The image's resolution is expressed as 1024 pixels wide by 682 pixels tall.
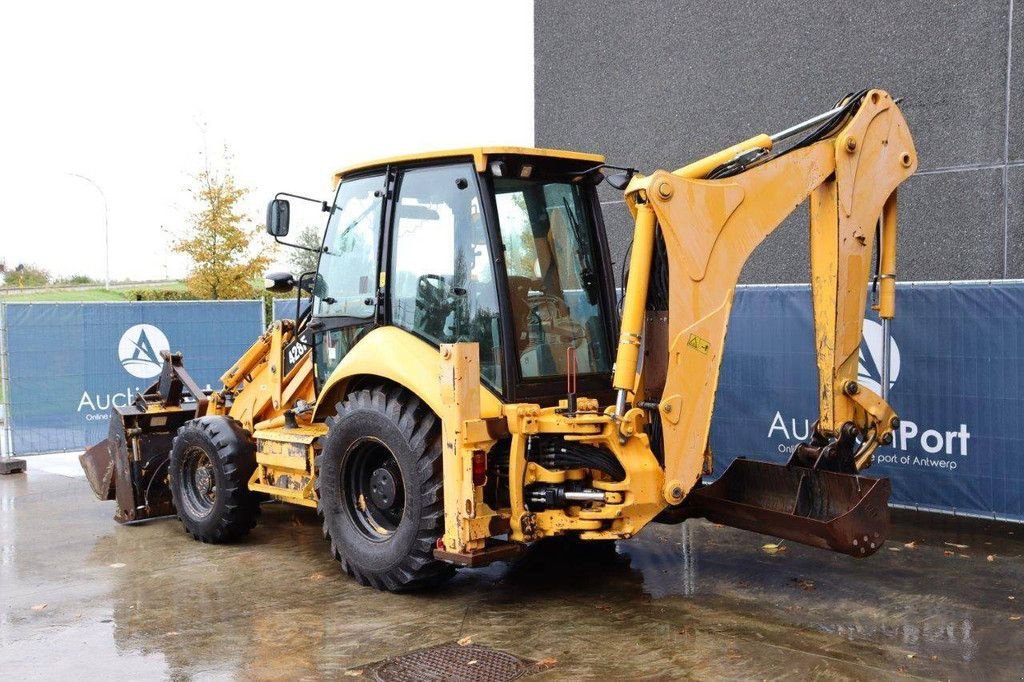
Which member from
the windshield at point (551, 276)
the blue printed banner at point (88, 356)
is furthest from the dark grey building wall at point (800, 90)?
the windshield at point (551, 276)

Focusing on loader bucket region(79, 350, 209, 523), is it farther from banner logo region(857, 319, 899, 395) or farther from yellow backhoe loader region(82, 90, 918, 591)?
banner logo region(857, 319, 899, 395)

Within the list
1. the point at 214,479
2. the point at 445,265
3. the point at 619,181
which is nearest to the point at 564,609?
the point at 445,265

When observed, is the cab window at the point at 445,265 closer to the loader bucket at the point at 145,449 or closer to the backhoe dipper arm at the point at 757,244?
the backhoe dipper arm at the point at 757,244

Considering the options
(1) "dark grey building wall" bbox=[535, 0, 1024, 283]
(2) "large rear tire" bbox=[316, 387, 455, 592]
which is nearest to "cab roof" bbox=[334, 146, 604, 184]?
(2) "large rear tire" bbox=[316, 387, 455, 592]

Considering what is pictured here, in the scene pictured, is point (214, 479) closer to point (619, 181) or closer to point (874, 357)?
point (619, 181)

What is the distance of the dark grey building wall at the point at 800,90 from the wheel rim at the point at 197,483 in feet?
22.7

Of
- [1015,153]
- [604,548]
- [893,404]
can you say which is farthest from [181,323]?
[1015,153]

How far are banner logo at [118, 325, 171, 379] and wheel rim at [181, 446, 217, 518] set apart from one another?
15.5 feet

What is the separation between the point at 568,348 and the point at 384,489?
1.47 meters

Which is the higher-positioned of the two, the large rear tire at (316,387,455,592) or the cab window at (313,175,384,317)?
the cab window at (313,175,384,317)

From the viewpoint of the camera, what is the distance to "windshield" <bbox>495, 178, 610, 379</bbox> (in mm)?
6355

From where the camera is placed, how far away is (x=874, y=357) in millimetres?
8484

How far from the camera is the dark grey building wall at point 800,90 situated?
10.4 meters

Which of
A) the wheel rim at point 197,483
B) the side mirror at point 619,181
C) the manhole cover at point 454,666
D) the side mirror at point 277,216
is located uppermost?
the side mirror at point 619,181
